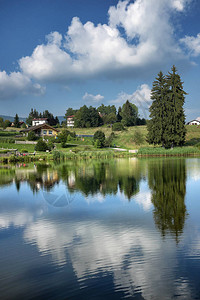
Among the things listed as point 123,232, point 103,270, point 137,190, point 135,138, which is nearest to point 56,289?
point 103,270

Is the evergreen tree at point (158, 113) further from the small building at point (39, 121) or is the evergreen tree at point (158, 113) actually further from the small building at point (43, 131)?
→ the small building at point (39, 121)

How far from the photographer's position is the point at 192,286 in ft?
19.5

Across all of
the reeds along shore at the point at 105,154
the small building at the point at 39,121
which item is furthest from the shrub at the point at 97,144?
the small building at the point at 39,121

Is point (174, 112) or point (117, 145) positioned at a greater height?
point (174, 112)

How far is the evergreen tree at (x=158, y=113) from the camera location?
5759 centimetres

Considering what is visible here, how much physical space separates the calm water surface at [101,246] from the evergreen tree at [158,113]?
4328 centimetres

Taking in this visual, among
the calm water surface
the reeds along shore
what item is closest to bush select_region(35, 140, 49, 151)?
the reeds along shore

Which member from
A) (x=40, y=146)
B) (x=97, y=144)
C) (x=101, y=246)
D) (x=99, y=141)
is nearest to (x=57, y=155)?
(x=40, y=146)

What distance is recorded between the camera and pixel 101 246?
838 centimetres

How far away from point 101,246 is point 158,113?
53.5m

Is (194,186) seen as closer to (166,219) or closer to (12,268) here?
(166,219)

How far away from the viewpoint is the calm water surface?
602 cm

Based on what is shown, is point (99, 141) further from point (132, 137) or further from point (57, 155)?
point (57, 155)

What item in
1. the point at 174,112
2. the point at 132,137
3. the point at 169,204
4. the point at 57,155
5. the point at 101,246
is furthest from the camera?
the point at 132,137
